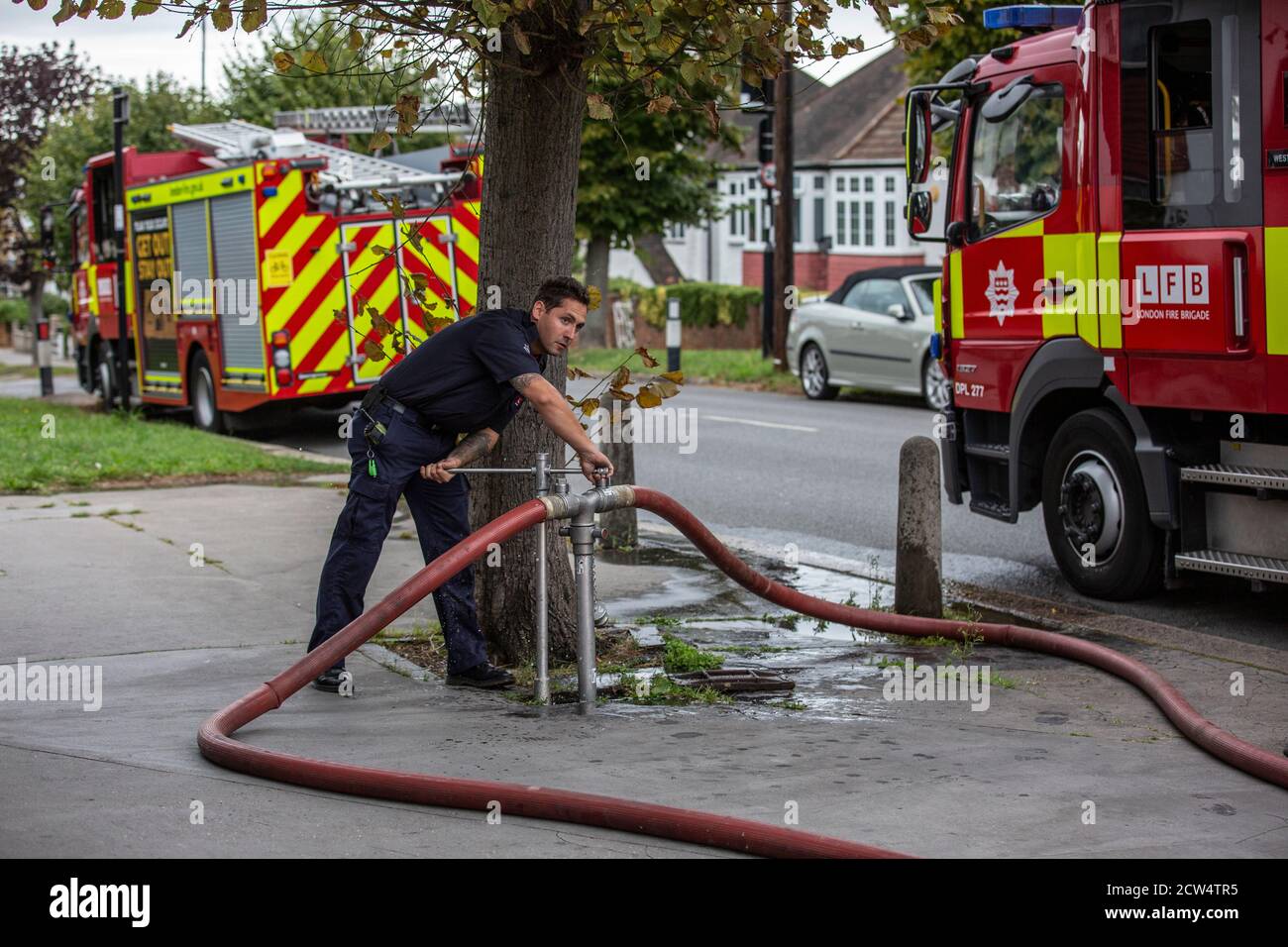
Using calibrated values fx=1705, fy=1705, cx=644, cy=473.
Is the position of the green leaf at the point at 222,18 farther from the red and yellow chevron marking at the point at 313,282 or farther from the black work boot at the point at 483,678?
the red and yellow chevron marking at the point at 313,282

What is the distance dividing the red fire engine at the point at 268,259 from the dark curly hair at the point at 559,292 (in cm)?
907

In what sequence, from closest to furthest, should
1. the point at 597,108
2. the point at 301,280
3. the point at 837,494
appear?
the point at 597,108 → the point at 837,494 → the point at 301,280

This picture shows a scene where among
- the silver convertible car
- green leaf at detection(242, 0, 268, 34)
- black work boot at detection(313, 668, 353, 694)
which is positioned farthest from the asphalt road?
green leaf at detection(242, 0, 268, 34)

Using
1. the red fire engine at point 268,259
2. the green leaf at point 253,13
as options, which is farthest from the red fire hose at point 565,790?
the red fire engine at point 268,259

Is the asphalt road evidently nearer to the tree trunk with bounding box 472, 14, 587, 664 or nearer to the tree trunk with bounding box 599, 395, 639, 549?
the tree trunk with bounding box 599, 395, 639, 549

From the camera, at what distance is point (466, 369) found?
21.0 feet

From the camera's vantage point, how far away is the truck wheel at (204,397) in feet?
58.3

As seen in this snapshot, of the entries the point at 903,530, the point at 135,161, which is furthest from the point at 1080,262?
the point at 135,161

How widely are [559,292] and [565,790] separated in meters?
2.14

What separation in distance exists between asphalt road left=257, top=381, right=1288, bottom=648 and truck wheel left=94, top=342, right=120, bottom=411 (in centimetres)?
253

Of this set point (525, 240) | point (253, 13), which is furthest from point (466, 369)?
point (253, 13)

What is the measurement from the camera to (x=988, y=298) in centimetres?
951

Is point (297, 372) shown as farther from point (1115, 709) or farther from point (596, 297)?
point (1115, 709)

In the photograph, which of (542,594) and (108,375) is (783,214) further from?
(542,594)
